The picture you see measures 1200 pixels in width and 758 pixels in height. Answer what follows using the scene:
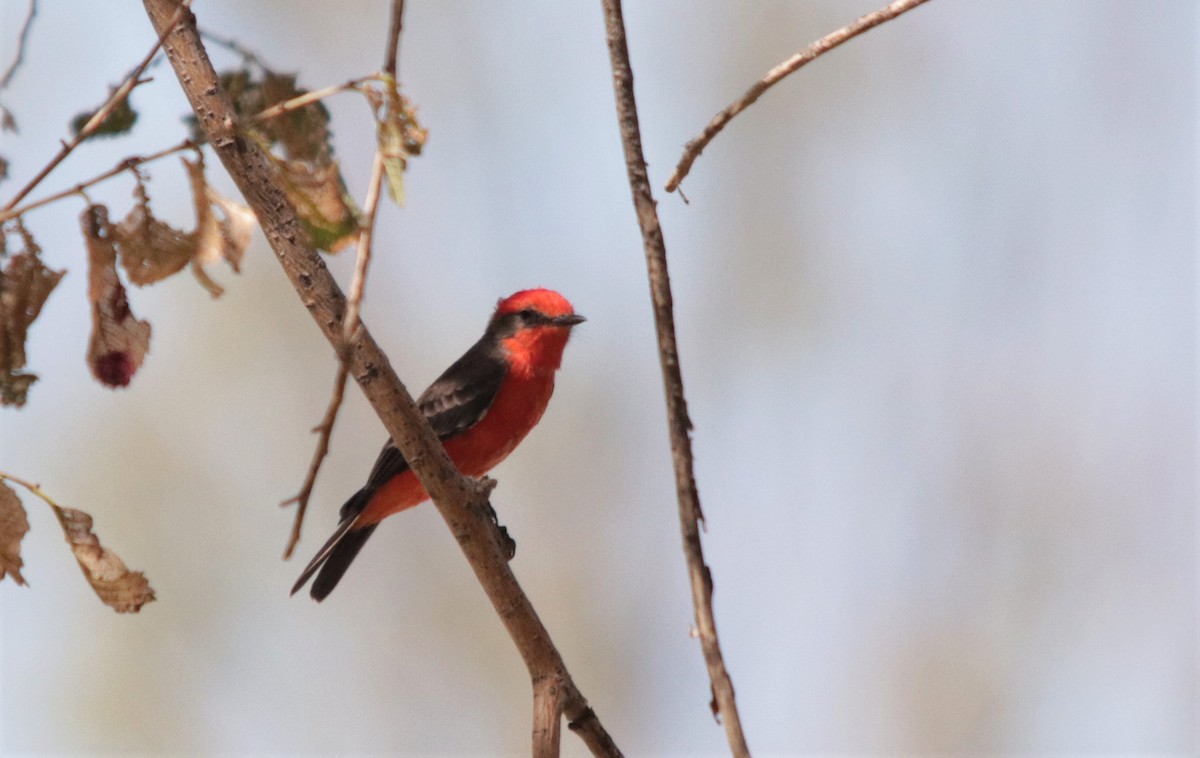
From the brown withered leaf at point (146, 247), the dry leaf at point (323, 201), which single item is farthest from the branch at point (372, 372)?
the brown withered leaf at point (146, 247)

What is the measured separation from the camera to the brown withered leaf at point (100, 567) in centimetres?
266

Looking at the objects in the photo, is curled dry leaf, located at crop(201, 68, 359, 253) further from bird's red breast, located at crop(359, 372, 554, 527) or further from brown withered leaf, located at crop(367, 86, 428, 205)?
bird's red breast, located at crop(359, 372, 554, 527)

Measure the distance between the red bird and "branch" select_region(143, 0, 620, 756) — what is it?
268 centimetres

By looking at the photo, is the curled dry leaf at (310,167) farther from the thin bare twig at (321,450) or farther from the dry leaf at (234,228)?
the thin bare twig at (321,450)

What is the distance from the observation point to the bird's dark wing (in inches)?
260

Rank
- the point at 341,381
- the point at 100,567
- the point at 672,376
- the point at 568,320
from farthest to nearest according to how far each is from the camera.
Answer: the point at 568,320, the point at 100,567, the point at 672,376, the point at 341,381

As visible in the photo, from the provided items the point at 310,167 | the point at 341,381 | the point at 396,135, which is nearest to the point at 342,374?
the point at 341,381

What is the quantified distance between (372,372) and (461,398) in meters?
3.56

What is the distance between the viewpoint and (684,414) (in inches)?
90.8

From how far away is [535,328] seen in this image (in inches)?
279

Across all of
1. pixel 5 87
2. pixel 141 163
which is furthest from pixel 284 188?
pixel 5 87

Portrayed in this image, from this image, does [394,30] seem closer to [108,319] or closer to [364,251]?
[364,251]

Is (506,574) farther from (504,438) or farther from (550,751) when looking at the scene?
(504,438)

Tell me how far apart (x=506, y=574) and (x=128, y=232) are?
151 cm
